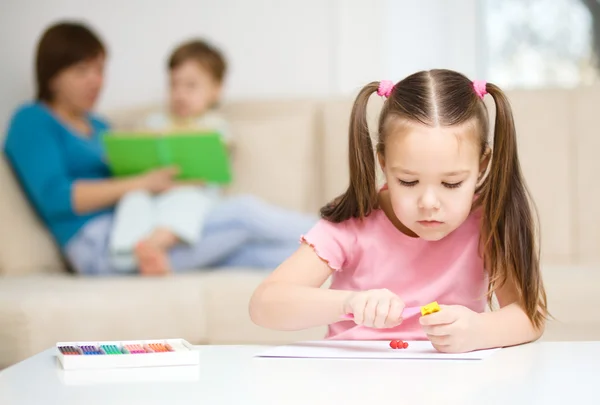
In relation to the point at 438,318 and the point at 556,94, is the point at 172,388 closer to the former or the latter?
the point at 438,318

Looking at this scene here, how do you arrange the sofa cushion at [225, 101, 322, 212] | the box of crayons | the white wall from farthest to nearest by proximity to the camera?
the white wall
the sofa cushion at [225, 101, 322, 212]
the box of crayons

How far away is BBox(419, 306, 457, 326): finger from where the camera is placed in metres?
0.98

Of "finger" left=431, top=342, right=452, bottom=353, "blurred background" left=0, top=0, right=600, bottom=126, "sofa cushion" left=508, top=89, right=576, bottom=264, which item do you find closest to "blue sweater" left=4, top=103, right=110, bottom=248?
"blurred background" left=0, top=0, right=600, bottom=126

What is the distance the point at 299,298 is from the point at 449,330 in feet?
0.70

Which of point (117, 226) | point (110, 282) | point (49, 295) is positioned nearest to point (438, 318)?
point (49, 295)

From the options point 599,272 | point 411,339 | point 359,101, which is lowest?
point 599,272

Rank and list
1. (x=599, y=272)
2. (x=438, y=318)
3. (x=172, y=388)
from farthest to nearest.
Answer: (x=599, y=272)
(x=438, y=318)
(x=172, y=388)

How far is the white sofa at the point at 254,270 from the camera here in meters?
1.86

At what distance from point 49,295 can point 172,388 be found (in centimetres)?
111

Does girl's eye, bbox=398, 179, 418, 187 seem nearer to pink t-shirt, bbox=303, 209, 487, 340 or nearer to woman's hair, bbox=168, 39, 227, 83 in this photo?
pink t-shirt, bbox=303, 209, 487, 340

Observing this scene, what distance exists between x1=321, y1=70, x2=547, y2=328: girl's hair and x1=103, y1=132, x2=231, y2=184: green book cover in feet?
4.14

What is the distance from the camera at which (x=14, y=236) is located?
245 cm

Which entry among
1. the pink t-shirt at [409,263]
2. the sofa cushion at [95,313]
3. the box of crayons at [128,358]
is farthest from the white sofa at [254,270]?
the box of crayons at [128,358]

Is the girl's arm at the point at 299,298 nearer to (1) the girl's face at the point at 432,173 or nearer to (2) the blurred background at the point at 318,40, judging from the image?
(1) the girl's face at the point at 432,173
